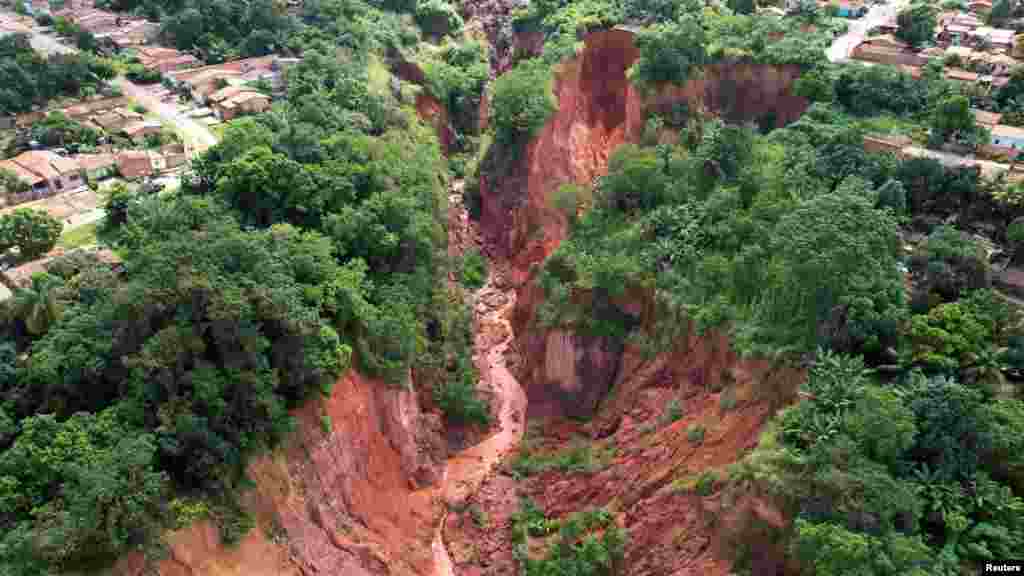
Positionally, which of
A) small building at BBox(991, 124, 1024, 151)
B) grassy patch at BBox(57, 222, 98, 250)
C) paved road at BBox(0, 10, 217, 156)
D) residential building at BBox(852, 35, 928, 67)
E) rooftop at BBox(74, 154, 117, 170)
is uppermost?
residential building at BBox(852, 35, 928, 67)

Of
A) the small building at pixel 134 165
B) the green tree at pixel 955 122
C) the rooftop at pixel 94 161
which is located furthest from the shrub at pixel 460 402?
the green tree at pixel 955 122

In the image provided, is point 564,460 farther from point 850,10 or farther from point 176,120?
point 850,10

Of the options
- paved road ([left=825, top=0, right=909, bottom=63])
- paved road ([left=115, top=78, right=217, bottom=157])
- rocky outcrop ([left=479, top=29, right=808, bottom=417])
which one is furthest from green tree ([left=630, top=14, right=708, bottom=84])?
paved road ([left=115, top=78, right=217, bottom=157])

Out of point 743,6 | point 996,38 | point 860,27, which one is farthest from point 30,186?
point 996,38

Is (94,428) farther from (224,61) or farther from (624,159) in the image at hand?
(224,61)

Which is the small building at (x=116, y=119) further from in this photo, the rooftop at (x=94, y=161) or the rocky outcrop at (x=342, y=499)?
the rocky outcrop at (x=342, y=499)

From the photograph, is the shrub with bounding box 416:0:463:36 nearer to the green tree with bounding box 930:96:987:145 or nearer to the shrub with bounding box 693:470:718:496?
the green tree with bounding box 930:96:987:145
